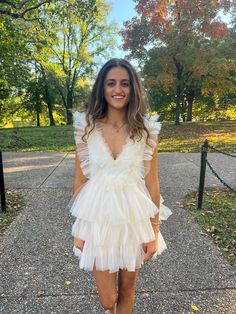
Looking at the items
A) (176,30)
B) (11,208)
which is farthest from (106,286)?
(176,30)

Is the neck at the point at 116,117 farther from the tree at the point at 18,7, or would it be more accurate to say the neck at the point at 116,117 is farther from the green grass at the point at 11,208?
the tree at the point at 18,7

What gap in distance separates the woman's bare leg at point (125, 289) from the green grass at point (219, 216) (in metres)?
1.64

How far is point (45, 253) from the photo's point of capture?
3.46 meters

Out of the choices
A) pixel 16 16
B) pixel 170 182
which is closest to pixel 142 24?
pixel 16 16

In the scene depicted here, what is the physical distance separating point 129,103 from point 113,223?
2.51 ft

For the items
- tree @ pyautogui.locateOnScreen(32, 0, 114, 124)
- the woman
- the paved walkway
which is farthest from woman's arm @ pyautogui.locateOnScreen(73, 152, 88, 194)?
tree @ pyautogui.locateOnScreen(32, 0, 114, 124)

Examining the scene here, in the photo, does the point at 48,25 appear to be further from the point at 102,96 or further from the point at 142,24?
the point at 102,96

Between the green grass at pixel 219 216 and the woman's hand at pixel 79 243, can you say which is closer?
the woman's hand at pixel 79 243

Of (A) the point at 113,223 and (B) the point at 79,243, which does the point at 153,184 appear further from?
(B) the point at 79,243

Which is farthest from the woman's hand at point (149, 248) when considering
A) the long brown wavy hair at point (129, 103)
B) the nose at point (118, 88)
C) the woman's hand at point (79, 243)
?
the nose at point (118, 88)

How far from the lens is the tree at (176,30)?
15.8 metres

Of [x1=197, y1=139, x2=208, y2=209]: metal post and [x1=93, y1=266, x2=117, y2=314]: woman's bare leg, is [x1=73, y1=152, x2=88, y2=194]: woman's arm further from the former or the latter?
[x1=197, y1=139, x2=208, y2=209]: metal post

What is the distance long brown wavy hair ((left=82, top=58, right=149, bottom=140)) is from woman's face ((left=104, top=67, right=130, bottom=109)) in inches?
1.0

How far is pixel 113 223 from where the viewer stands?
5.97ft
